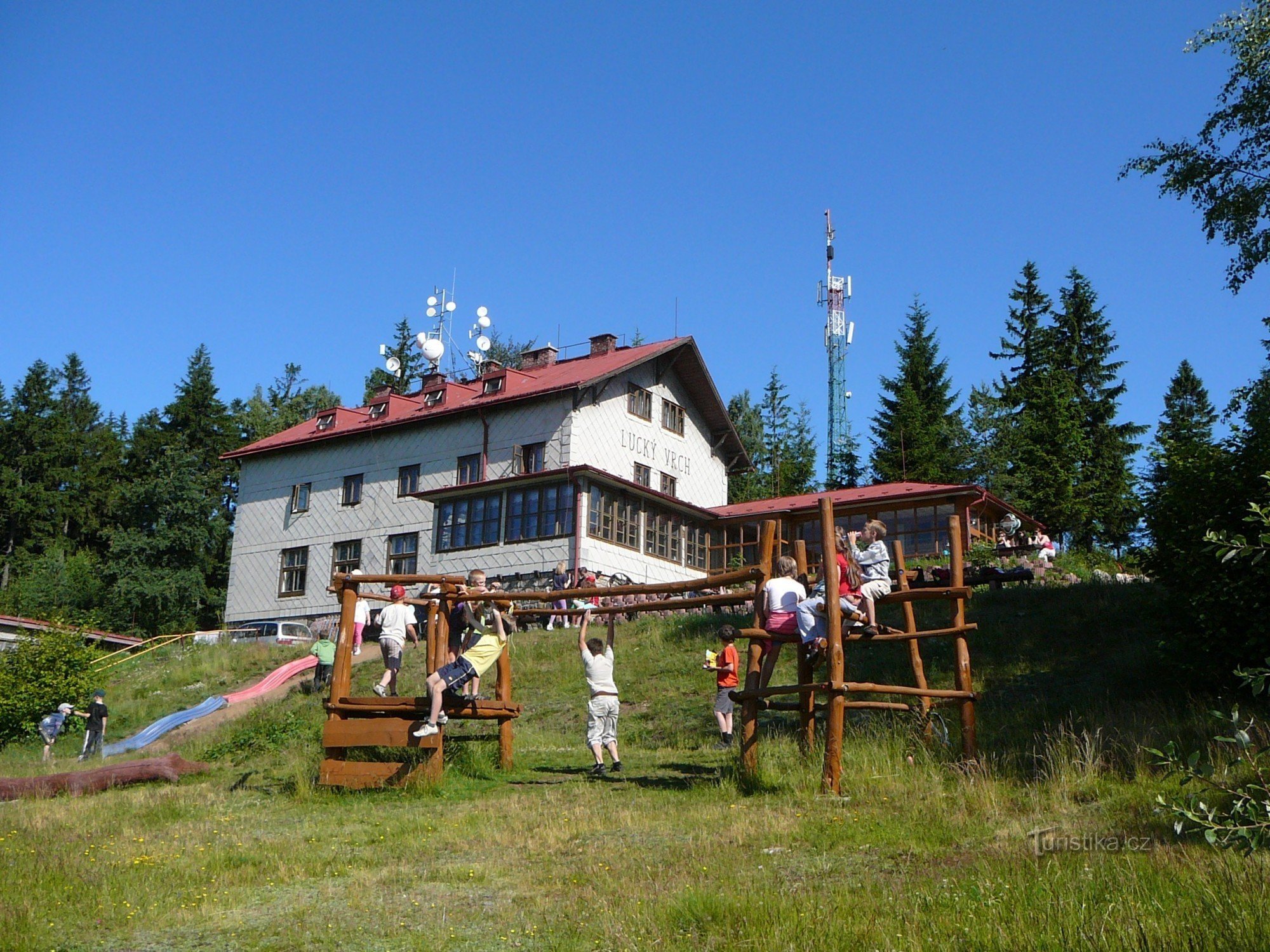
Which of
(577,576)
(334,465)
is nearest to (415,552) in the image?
(334,465)

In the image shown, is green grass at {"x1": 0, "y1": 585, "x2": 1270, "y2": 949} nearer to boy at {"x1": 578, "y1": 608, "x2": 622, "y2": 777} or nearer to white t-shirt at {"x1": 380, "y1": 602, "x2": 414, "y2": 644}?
boy at {"x1": 578, "y1": 608, "x2": 622, "y2": 777}

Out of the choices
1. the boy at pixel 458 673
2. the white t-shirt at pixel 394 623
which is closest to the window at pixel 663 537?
the white t-shirt at pixel 394 623

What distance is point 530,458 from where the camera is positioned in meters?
40.9

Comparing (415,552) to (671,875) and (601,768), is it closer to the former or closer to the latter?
(601,768)

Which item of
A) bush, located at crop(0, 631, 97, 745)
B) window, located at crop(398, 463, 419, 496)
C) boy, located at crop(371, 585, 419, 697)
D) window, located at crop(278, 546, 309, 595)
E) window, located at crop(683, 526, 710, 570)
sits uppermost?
window, located at crop(398, 463, 419, 496)

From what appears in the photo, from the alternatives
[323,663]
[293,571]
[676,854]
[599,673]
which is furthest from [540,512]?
[676,854]

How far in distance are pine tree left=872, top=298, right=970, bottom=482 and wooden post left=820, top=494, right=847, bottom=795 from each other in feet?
137

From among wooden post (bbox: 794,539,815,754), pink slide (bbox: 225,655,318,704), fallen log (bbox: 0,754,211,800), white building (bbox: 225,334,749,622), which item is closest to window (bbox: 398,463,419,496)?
white building (bbox: 225,334,749,622)

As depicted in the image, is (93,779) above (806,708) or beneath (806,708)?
beneath

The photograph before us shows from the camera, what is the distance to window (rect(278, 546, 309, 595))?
45.7m

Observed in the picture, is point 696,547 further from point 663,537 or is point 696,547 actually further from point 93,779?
point 93,779

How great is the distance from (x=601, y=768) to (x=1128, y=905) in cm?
800

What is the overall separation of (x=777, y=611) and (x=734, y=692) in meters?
1.68

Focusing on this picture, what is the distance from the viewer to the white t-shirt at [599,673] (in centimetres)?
1409
